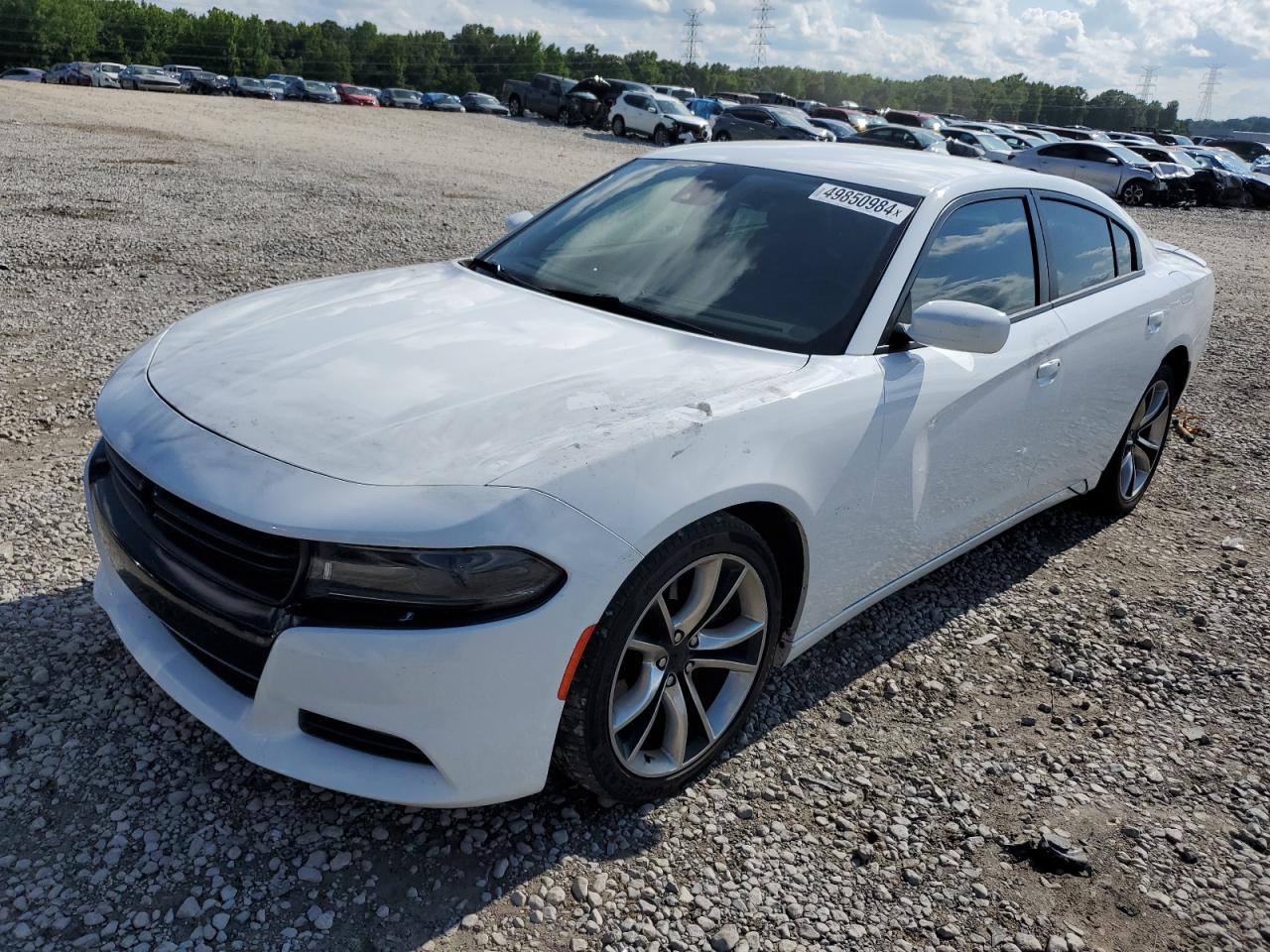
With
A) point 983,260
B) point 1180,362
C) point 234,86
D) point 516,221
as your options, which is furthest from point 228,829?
point 234,86

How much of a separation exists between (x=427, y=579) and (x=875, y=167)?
241cm

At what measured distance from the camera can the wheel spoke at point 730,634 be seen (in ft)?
8.62

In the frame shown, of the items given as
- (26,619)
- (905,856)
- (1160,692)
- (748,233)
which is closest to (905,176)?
(748,233)

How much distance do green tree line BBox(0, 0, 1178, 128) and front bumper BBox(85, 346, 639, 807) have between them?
85079mm

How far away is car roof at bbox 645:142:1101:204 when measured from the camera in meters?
3.44

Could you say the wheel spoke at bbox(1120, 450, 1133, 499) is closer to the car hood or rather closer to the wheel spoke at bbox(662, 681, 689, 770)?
the car hood

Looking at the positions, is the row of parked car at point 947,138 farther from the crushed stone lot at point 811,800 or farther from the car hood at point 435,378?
the car hood at point 435,378

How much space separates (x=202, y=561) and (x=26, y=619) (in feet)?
4.54

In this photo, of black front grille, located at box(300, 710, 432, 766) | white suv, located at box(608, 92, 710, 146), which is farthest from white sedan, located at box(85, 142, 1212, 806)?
white suv, located at box(608, 92, 710, 146)

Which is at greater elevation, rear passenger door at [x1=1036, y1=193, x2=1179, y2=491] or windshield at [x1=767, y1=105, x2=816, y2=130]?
windshield at [x1=767, y1=105, x2=816, y2=130]

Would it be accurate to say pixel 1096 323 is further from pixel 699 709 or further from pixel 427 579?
pixel 427 579

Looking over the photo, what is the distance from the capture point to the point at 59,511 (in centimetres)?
393

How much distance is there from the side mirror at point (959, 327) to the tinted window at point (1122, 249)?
1822mm

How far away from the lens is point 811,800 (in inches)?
108
